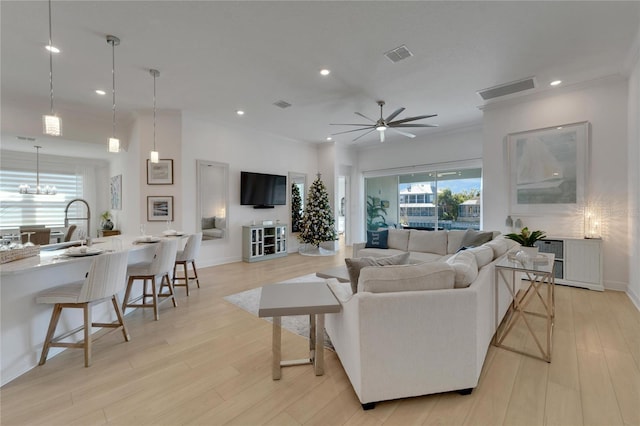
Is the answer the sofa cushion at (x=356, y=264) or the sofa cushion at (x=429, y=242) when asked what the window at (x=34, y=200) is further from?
the sofa cushion at (x=429, y=242)

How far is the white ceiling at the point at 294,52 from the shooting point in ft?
8.32

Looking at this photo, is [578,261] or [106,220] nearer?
[578,261]

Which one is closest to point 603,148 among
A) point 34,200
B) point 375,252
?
point 375,252

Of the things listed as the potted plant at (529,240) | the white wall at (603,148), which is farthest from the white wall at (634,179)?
the potted plant at (529,240)

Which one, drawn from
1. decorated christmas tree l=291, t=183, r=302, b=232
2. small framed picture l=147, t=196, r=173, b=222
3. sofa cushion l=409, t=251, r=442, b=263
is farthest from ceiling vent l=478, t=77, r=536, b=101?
small framed picture l=147, t=196, r=173, b=222

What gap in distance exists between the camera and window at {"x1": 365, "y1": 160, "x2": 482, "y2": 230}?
6586mm

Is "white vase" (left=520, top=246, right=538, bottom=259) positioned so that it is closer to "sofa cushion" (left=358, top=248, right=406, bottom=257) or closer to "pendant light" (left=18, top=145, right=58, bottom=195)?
"sofa cushion" (left=358, top=248, right=406, bottom=257)

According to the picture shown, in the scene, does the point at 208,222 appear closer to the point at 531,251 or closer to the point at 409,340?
the point at 409,340

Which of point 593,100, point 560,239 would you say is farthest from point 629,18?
point 560,239

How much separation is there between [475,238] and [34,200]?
971 centimetres

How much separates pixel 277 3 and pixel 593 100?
490 cm

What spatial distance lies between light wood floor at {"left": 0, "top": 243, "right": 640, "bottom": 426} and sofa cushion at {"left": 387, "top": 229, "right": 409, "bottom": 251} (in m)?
2.44

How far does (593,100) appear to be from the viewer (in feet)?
13.5

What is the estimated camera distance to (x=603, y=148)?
13.3 ft
